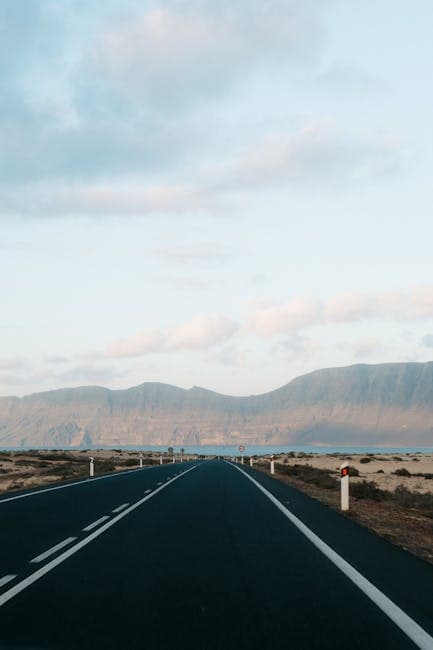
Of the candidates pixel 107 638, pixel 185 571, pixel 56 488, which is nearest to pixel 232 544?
pixel 185 571

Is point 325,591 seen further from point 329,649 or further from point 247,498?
point 247,498

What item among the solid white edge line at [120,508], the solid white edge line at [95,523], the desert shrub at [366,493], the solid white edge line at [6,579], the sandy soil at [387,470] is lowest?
the sandy soil at [387,470]

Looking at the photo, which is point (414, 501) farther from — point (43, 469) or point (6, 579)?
point (43, 469)

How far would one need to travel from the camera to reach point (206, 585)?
7.66 m

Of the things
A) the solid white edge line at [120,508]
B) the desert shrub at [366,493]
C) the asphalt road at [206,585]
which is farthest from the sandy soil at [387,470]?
the asphalt road at [206,585]

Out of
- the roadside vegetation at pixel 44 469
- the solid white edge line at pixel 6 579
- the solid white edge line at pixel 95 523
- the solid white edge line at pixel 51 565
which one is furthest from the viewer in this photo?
the roadside vegetation at pixel 44 469

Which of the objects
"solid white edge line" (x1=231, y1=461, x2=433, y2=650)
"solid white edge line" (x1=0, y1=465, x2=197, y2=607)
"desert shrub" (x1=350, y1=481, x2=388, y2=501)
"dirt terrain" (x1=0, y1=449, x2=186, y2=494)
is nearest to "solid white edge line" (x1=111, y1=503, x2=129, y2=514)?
"solid white edge line" (x1=0, y1=465, x2=197, y2=607)

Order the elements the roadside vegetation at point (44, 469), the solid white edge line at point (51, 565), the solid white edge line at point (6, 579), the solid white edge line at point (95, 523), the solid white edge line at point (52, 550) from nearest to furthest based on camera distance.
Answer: the solid white edge line at point (51, 565), the solid white edge line at point (6, 579), the solid white edge line at point (52, 550), the solid white edge line at point (95, 523), the roadside vegetation at point (44, 469)

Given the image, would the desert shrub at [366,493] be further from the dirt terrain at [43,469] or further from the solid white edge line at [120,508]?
the dirt terrain at [43,469]

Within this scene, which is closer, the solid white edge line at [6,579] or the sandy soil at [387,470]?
the solid white edge line at [6,579]

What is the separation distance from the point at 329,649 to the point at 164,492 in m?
17.1

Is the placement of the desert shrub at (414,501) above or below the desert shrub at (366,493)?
below

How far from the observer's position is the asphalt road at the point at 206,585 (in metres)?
5.70

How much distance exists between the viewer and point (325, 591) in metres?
7.41
